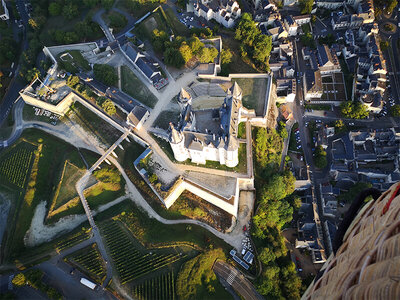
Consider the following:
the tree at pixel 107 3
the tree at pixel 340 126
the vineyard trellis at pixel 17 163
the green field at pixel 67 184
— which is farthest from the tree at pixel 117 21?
the tree at pixel 340 126

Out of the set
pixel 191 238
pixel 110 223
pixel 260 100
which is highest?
pixel 260 100

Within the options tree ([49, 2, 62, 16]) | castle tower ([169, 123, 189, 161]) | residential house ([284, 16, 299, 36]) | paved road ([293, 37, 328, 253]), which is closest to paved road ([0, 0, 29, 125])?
tree ([49, 2, 62, 16])

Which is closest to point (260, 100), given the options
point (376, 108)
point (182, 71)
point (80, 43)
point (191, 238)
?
point (182, 71)

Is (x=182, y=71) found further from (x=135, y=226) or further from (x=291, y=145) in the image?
(x=135, y=226)

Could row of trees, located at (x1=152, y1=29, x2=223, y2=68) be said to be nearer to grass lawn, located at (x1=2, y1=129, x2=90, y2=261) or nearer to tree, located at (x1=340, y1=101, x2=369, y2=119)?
tree, located at (x1=340, y1=101, x2=369, y2=119)

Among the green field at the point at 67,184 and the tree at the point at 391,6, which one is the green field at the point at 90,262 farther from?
the tree at the point at 391,6
